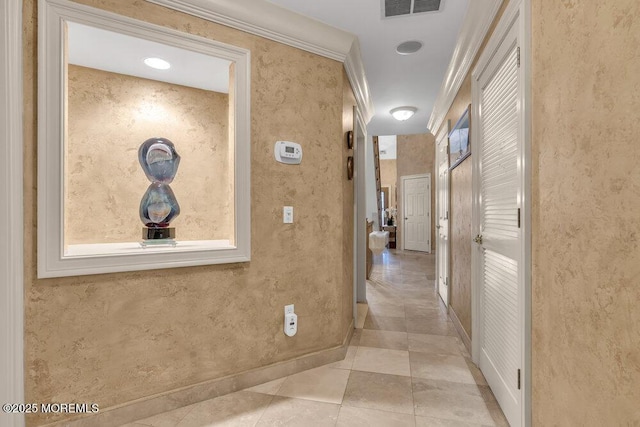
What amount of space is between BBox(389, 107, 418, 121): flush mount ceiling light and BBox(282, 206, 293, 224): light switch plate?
265 cm

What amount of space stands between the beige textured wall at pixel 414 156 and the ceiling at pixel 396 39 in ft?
16.7

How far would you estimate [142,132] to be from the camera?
6.49 feet

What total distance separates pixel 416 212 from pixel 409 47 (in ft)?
21.4

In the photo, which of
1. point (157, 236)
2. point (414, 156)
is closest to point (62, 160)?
point (157, 236)

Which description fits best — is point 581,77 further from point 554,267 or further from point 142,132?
point 142,132

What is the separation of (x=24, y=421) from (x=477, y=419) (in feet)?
7.42

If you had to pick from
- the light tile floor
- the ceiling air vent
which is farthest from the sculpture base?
the ceiling air vent

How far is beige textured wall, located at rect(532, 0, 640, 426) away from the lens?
0.73m

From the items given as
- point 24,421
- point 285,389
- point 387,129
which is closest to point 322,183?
point 285,389

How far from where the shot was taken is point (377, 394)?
1860 millimetres

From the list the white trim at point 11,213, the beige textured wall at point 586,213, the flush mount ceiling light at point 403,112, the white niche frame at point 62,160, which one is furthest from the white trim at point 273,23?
the flush mount ceiling light at point 403,112

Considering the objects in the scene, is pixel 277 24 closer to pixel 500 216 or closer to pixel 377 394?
pixel 500 216

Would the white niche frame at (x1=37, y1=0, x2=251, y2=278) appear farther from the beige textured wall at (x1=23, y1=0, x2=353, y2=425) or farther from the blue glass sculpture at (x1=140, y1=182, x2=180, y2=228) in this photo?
the blue glass sculpture at (x1=140, y1=182, x2=180, y2=228)

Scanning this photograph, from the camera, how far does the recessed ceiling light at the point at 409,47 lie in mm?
2396
